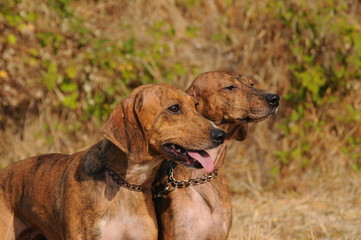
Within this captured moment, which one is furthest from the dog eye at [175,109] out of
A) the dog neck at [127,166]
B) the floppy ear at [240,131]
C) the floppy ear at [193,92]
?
the floppy ear at [240,131]

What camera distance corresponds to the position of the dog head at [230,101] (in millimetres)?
5887

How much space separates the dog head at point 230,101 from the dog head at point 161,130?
68 cm

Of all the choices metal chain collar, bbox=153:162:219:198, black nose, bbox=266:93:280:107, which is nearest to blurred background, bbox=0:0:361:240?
black nose, bbox=266:93:280:107

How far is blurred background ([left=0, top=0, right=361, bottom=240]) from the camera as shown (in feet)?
33.9

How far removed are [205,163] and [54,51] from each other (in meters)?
5.94

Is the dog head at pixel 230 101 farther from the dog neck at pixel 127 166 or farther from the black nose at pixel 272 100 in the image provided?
the dog neck at pixel 127 166

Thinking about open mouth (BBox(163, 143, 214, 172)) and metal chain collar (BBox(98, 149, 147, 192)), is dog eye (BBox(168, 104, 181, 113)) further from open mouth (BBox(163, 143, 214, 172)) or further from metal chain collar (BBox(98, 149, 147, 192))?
metal chain collar (BBox(98, 149, 147, 192))

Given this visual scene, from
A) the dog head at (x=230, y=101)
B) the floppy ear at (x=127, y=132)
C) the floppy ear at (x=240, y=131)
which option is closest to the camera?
the floppy ear at (x=127, y=132)

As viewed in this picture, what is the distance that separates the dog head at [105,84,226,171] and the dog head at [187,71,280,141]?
0.68 m

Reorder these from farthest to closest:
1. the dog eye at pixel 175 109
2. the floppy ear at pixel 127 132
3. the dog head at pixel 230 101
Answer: the dog head at pixel 230 101 < the dog eye at pixel 175 109 < the floppy ear at pixel 127 132

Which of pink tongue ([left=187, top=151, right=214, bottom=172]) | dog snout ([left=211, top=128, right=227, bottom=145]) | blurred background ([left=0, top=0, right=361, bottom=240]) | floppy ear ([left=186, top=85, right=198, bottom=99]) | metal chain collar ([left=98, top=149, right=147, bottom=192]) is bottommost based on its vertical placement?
blurred background ([left=0, top=0, right=361, bottom=240])

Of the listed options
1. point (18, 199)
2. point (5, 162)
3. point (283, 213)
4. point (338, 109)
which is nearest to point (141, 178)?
point (18, 199)

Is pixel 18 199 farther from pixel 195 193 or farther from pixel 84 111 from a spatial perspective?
pixel 84 111

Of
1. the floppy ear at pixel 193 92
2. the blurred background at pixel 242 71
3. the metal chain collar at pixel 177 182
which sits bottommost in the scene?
the blurred background at pixel 242 71
